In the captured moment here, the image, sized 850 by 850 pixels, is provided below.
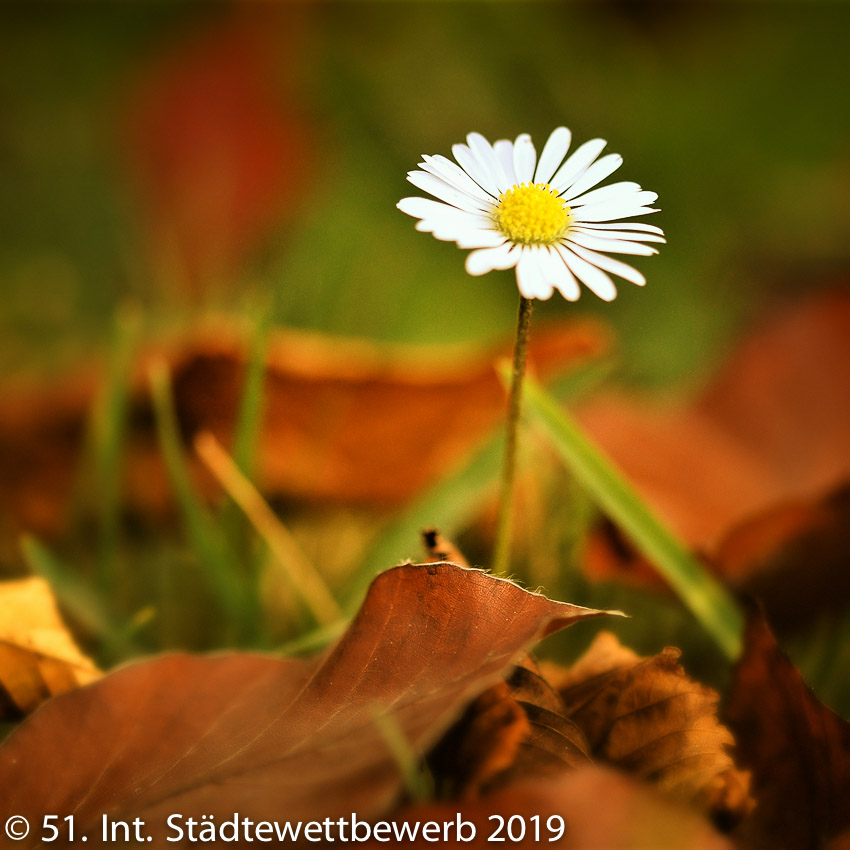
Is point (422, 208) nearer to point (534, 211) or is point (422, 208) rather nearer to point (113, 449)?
point (534, 211)

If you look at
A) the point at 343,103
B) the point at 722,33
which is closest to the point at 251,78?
the point at 343,103

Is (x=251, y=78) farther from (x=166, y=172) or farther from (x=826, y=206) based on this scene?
(x=826, y=206)

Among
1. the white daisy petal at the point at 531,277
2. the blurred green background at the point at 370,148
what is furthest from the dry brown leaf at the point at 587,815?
the blurred green background at the point at 370,148

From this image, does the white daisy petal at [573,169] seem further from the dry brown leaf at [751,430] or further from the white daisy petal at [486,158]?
the dry brown leaf at [751,430]

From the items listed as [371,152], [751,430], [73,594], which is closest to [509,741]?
[73,594]

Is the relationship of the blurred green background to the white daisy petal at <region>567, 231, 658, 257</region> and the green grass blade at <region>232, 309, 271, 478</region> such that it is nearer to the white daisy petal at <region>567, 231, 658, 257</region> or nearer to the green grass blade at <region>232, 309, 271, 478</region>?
the green grass blade at <region>232, 309, 271, 478</region>

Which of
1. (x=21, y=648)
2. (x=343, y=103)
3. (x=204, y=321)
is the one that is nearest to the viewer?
(x=21, y=648)

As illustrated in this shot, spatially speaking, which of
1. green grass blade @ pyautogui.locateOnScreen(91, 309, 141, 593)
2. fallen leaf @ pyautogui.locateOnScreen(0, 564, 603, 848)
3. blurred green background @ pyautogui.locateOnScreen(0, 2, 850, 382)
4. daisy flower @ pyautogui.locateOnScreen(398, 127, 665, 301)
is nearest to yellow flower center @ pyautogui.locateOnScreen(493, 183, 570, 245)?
daisy flower @ pyautogui.locateOnScreen(398, 127, 665, 301)
